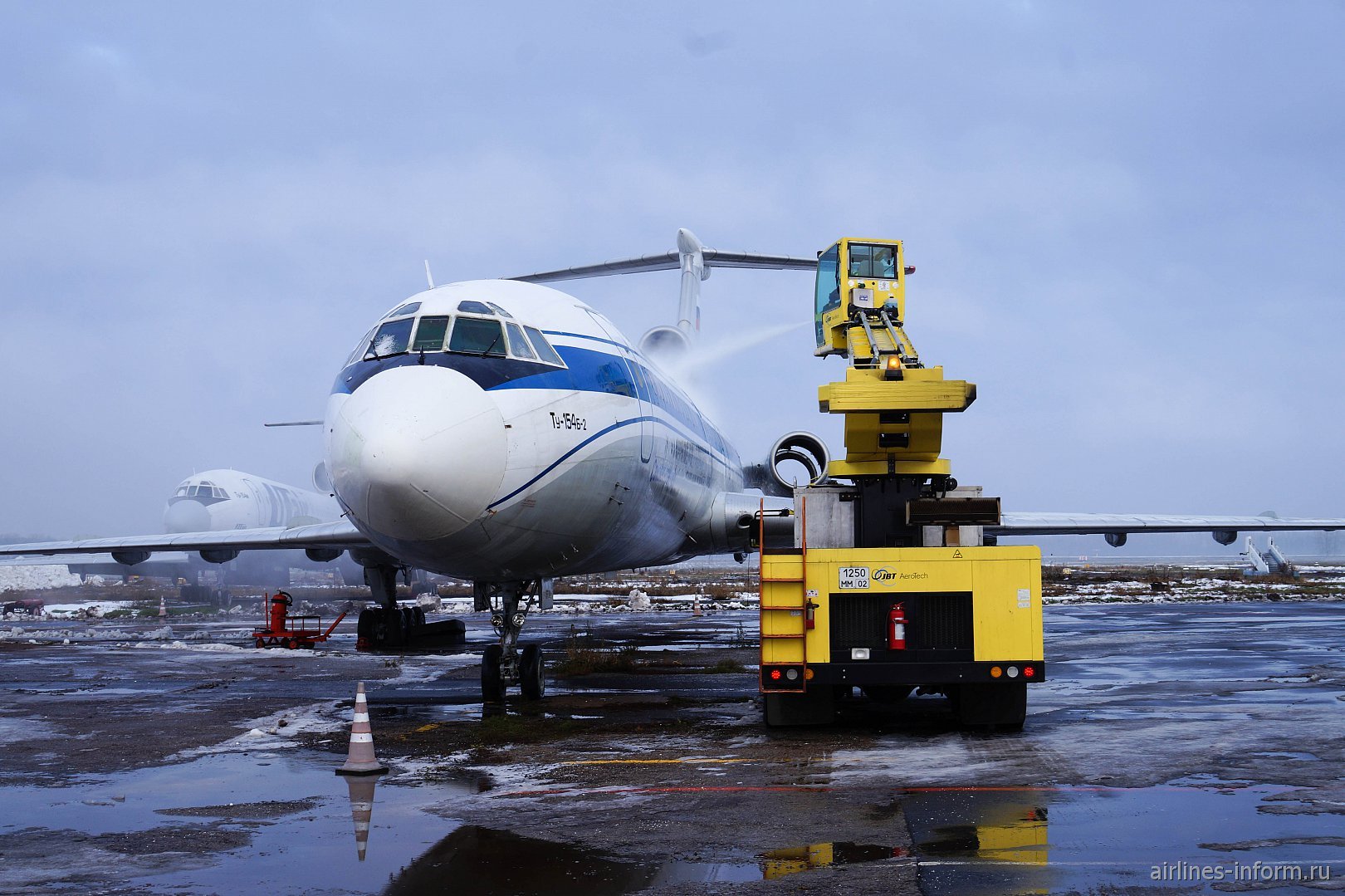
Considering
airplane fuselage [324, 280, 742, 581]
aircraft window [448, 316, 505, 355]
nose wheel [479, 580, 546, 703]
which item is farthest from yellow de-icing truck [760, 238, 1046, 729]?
nose wheel [479, 580, 546, 703]

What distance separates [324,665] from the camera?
59.7ft

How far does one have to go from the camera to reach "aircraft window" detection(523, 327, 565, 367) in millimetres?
10672

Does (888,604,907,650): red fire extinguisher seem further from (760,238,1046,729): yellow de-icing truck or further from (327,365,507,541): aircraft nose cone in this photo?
(327,365,507,541): aircraft nose cone

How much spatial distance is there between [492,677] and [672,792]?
546cm

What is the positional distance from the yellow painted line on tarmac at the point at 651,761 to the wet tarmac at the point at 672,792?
0.04 meters

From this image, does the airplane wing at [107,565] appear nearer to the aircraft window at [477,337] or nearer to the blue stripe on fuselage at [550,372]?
the blue stripe on fuselage at [550,372]

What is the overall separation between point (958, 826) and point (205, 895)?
363 cm

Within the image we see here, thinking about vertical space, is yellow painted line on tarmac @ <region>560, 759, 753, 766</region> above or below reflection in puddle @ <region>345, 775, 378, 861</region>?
below

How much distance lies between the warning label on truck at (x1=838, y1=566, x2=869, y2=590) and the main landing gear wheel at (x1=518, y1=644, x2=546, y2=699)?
13.8 ft

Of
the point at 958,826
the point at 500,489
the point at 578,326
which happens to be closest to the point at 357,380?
the point at 500,489

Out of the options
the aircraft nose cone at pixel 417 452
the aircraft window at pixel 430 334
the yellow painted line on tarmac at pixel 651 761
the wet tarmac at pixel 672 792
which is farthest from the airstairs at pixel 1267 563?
the aircraft nose cone at pixel 417 452

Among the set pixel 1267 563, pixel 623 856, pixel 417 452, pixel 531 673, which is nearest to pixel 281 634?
pixel 531 673

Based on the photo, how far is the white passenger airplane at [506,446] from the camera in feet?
29.6

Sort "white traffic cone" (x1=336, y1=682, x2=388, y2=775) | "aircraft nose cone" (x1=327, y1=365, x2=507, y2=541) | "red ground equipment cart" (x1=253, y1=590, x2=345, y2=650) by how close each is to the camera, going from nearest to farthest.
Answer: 1. "white traffic cone" (x1=336, y1=682, x2=388, y2=775)
2. "aircraft nose cone" (x1=327, y1=365, x2=507, y2=541)
3. "red ground equipment cart" (x1=253, y1=590, x2=345, y2=650)
